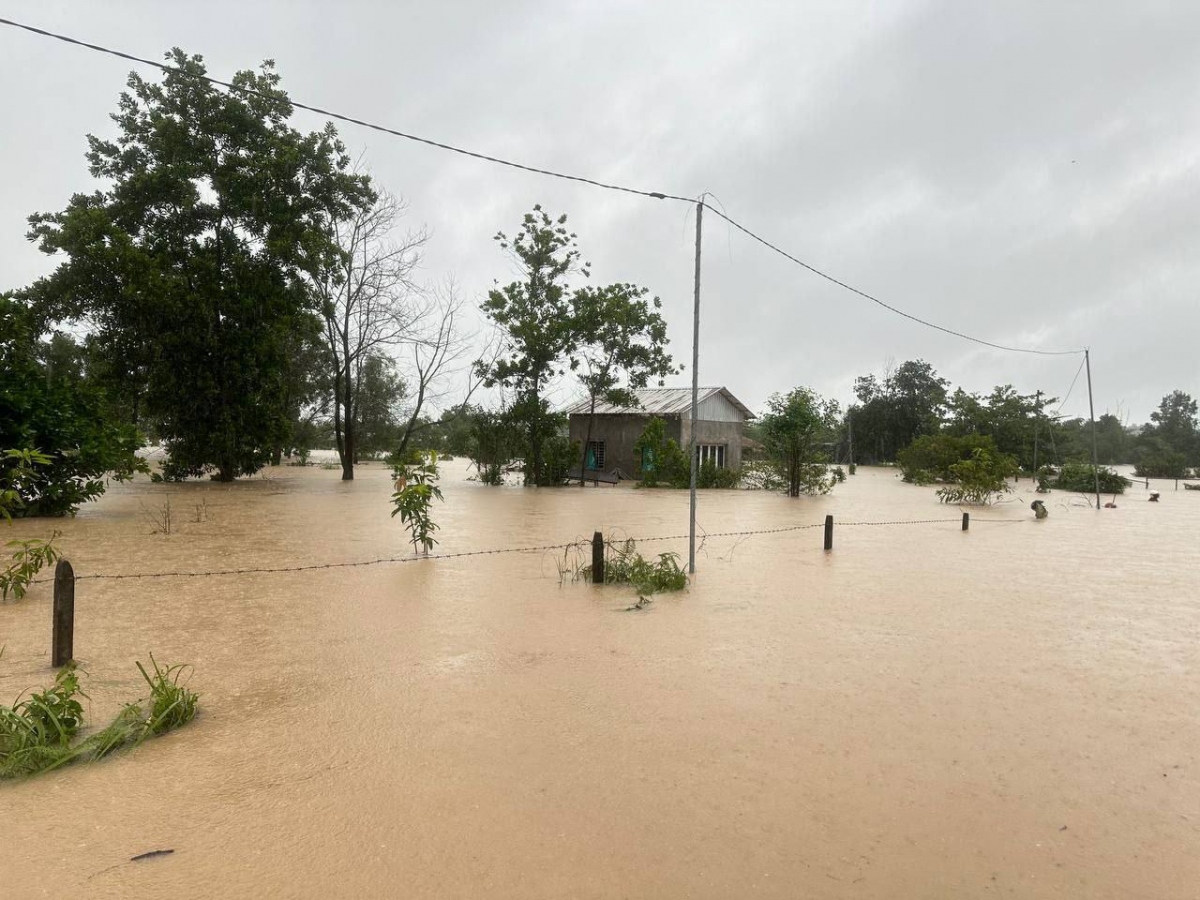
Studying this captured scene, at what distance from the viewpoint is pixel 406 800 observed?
4066mm

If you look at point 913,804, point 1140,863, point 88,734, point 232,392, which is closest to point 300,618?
point 88,734

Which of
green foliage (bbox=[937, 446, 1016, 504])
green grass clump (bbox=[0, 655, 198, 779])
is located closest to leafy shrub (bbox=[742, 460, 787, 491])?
green foliage (bbox=[937, 446, 1016, 504])

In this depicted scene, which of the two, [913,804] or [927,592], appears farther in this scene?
[927,592]

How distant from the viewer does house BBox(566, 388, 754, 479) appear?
33.6m

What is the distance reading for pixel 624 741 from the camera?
4898 mm

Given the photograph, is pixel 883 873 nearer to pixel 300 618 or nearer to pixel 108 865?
pixel 108 865

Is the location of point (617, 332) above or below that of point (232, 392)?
above

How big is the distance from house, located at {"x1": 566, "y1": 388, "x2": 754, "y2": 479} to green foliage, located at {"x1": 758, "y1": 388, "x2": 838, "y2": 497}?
243cm

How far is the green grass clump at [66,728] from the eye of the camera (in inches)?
170

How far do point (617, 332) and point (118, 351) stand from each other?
1639 cm

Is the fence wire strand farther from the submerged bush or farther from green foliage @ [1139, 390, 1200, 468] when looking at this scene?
green foliage @ [1139, 390, 1200, 468]

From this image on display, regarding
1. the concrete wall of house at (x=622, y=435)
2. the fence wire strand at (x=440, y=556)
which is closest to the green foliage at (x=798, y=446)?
the concrete wall of house at (x=622, y=435)

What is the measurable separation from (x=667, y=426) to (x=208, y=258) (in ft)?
59.9

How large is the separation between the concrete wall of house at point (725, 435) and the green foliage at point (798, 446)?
2.27m
